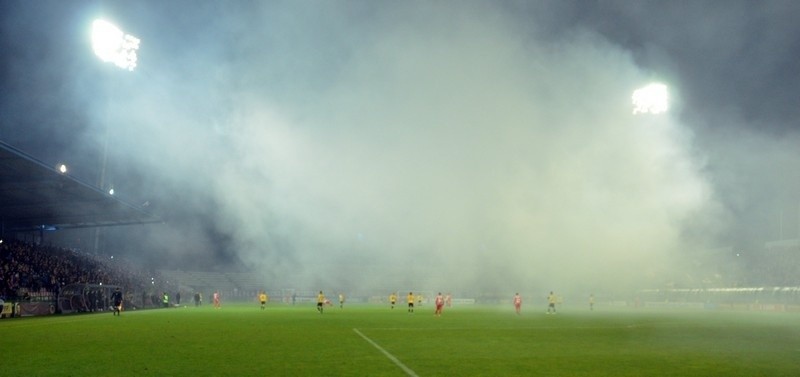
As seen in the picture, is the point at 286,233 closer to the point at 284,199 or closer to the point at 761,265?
the point at 284,199

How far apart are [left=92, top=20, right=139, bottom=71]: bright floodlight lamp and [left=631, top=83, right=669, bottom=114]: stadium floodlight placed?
105 feet

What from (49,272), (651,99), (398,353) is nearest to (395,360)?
(398,353)

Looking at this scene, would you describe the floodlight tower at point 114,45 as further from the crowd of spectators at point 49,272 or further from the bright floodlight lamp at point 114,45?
the crowd of spectators at point 49,272

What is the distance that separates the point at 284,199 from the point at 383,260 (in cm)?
2901

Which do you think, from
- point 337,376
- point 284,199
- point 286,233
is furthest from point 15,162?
point 286,233

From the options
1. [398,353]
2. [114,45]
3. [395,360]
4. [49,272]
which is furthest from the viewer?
[49,272]

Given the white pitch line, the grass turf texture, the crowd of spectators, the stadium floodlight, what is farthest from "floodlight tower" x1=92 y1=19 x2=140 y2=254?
the stadium floodlight

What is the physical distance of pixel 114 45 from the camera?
1535 inches

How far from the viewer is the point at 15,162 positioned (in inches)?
1142

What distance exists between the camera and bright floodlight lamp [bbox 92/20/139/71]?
38.2 meters

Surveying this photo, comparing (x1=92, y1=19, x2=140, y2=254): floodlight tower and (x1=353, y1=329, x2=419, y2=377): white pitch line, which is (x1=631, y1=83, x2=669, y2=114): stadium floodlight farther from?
(x1=92, y1=19, x2=140, y2=254): floodlight tower

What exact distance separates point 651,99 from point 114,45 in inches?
1340

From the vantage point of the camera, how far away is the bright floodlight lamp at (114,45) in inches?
1505

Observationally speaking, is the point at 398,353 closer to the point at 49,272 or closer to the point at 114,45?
the point at 114,45
